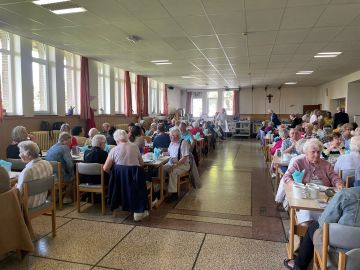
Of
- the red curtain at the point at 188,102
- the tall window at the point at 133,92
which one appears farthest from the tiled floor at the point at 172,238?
the red curtain at the point at 188,102

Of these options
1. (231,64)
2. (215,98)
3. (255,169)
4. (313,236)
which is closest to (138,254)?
(313,236)

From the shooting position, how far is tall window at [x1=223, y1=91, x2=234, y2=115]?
17.1 m

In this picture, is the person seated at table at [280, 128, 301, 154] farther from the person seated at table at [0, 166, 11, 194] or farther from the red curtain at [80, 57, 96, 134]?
the red curtain at [80, 57, 96, 134]

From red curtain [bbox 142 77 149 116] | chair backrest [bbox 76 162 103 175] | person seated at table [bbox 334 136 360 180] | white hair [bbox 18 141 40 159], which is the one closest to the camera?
white hair [bbox 18 141 40 159]

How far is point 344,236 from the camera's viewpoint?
1.62 metres

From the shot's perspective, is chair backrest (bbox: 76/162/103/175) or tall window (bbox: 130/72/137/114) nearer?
chair backrest (bbox: 76/162/103/175)

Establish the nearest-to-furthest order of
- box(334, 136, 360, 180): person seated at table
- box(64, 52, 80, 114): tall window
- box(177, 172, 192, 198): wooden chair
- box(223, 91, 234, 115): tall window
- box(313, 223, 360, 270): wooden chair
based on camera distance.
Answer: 1. box(313, 223, 360, 270): wooden chair
2. box(334, 136, 360, 180): person seated at table
3. box(177, 172, 192, 198): wooden chair
4. box(64, 52, 80, 114): tall window
5. box(223, 91, 234, 115): tall window

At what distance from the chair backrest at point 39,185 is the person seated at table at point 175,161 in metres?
1.99

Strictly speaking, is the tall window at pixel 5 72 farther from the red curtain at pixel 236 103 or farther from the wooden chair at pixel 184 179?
the red curtain at pixel 236 103

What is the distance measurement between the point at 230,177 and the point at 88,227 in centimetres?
335

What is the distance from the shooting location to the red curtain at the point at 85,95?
770 cm

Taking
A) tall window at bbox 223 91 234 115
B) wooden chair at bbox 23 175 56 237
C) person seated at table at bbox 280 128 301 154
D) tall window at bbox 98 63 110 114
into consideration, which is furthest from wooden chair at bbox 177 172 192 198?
tall window at bbox 223 91 234 115

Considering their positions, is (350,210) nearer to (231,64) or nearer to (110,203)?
(110,203)

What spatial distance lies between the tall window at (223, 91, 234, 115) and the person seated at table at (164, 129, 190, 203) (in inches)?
509
